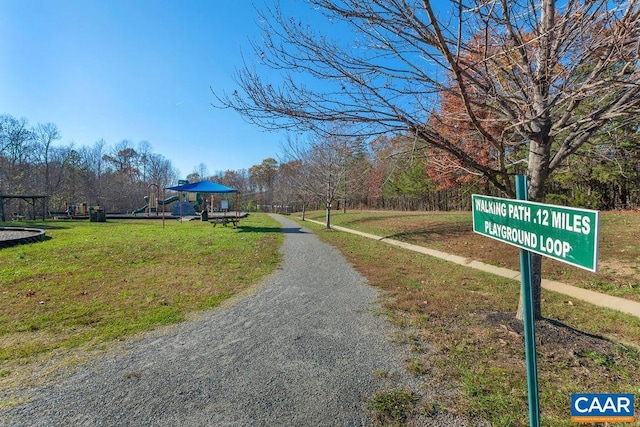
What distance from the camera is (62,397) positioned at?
241 centimetres

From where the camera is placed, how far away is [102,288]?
552 cm

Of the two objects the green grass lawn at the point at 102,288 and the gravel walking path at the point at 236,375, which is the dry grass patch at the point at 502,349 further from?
the green grass lawn at the point at 102,288

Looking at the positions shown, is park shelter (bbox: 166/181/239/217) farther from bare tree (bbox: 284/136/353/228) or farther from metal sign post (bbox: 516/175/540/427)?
metal sign post (bbox: 516/175/540/427)

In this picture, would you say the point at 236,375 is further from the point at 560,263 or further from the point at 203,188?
the point at 203,188

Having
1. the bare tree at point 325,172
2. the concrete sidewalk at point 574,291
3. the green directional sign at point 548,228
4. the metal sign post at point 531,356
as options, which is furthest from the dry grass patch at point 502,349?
the bare tree at point 325,172

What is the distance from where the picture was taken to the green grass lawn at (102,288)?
3.56 metres

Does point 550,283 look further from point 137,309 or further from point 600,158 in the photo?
point 137,309

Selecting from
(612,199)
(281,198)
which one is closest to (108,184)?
(281,198)

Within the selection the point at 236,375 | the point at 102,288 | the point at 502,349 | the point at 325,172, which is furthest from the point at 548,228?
the point at 325,172

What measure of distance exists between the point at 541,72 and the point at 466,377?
2734 millimetres

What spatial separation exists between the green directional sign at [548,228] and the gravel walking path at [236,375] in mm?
1615

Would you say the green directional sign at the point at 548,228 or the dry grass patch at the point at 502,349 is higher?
the green directional sign at the point at 548,228

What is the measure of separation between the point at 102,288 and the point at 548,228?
6482mm

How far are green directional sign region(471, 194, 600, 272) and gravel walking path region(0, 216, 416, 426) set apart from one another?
1615mm
